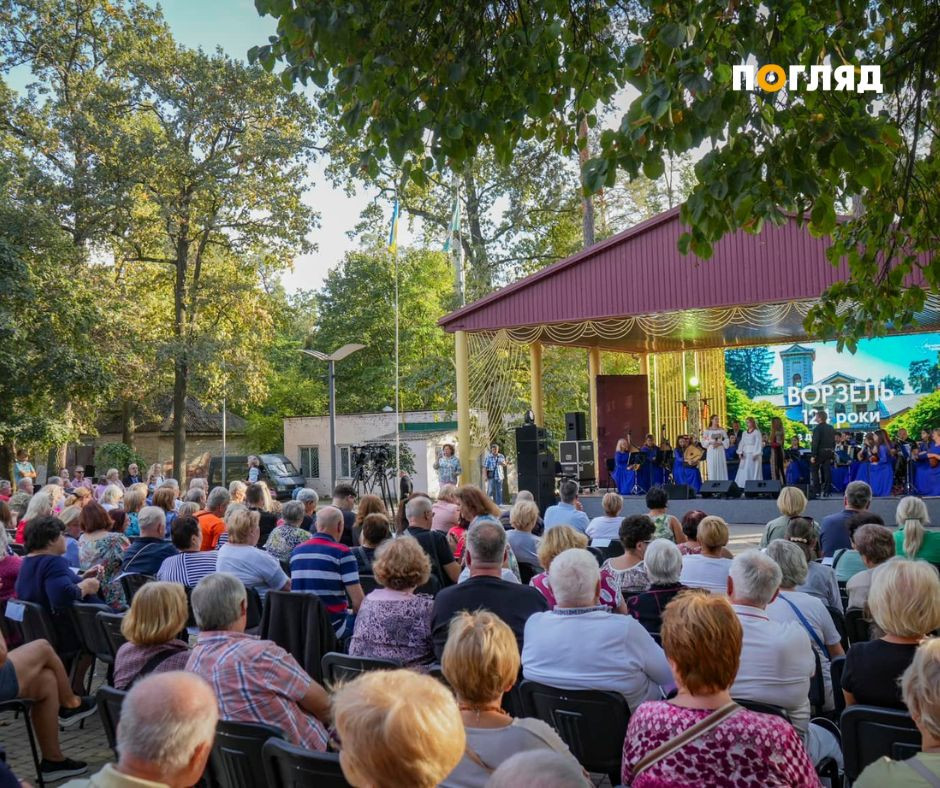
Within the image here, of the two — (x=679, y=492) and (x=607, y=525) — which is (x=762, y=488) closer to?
(x=679, y=492)

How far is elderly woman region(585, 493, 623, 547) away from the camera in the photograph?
7.38 metres

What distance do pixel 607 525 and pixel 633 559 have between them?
6.60 feet

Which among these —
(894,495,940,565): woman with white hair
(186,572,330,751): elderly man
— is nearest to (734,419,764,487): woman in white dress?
(894,495,940,565): woman with white hair

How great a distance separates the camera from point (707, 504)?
17375 mm

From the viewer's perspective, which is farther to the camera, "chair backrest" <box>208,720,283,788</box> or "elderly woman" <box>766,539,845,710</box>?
"elderly woman" <box>766,539,845,710</box>

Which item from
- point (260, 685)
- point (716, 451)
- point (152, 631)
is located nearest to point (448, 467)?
point (716, 451)

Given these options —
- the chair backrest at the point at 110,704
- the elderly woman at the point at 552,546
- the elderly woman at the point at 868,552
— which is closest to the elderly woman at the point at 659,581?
the elderly woman at the point at 552,546

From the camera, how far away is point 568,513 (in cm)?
798

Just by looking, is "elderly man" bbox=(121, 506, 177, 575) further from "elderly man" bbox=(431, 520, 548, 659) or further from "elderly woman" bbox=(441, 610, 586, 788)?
"elderly woman" bbox=(441, 610, 586, 788)

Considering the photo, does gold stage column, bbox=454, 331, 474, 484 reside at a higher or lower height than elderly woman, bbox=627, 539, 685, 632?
higher

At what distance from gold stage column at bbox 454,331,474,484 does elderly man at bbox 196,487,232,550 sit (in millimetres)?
11360

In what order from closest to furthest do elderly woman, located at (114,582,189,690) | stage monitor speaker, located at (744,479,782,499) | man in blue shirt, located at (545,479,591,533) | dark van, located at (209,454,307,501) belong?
elderly woman, located at (114,582,189,690)
man in blue shirt, located at (545,479,591,533)
stage monitor speaker, located at (744,479,782,499)
dark van, located at (209,454,307,501)

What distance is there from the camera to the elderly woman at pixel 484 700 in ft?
8.05

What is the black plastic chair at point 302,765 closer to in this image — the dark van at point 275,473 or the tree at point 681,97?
the tree at point 681,97
